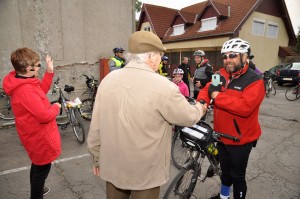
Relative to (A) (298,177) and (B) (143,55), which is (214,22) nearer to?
(A) (298,177)

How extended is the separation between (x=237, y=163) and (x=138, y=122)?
1.49 metres

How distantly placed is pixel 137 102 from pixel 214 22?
21.0 meters

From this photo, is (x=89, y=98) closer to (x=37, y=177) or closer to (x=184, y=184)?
(x=37, y=177)

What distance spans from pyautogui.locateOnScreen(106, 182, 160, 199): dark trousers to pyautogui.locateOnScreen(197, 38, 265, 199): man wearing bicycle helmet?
1115 millimetres

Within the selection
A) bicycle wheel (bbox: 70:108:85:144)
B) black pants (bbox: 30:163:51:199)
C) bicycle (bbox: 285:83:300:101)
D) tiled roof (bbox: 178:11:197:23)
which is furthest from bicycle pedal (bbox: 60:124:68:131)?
tiled roof (bbox: 178:11:197:23)

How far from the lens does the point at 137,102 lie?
155 cm

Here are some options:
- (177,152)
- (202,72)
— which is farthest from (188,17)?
(177,152)

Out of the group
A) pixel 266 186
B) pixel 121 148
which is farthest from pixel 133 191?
pixel 266 186

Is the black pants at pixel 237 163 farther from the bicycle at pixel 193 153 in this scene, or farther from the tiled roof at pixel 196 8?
the tiled roof at pixel 196 8

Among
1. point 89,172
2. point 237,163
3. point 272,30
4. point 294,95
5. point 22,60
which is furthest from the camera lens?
point 272,30

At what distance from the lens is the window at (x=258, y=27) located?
65.0 ft

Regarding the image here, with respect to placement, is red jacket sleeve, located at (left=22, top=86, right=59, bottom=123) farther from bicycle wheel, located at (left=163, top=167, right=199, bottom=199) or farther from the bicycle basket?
bicycle wheel, located at (left=163, top=167, right=199, bottom=199)

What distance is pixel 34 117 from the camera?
236 cm

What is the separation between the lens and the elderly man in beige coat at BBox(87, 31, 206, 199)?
5.11 feet
